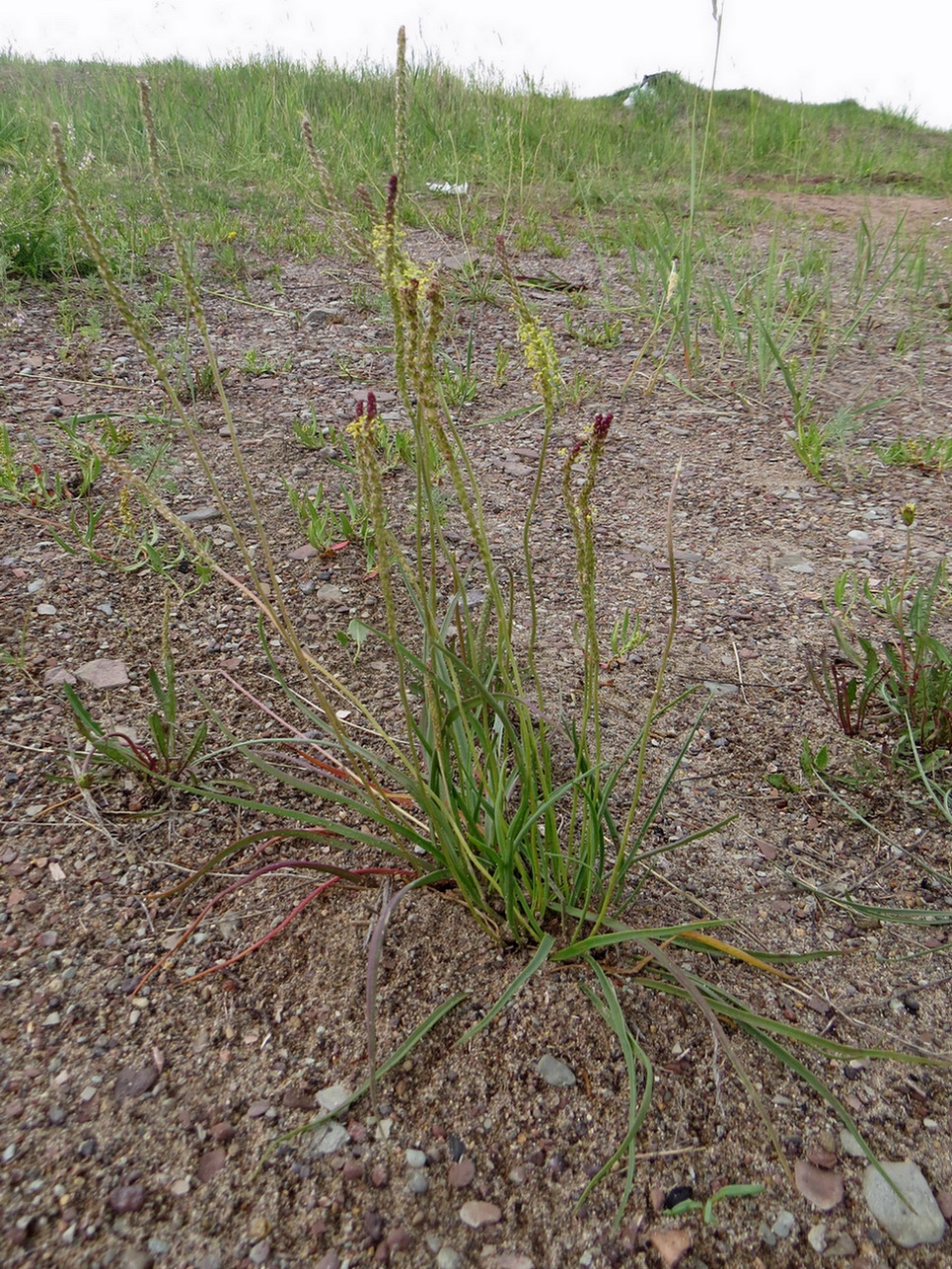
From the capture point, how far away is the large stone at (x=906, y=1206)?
1.05 m

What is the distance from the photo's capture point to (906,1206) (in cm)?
105

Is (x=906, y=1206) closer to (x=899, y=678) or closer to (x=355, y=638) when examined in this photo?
(x=899, y=678)

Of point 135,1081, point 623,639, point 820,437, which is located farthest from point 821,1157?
point 820,437

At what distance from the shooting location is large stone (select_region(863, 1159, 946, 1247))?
1050 millimetres

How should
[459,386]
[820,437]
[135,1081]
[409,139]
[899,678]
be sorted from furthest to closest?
[409,139]
[459,386]
[820,437]
[899,678]
[135,1081]

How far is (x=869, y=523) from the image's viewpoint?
2.55m

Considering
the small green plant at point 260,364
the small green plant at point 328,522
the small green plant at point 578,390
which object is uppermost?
the small green plant at point 260,364

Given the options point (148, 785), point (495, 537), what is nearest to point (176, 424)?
point (495, 537)

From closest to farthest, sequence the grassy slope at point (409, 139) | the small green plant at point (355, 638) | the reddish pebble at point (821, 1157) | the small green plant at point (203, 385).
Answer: the reddish pebble at point (821, 1157) < the small green plant at point (355, 638) < the small green plant at point (203, 385) < the grassy slope at point (409, 139)

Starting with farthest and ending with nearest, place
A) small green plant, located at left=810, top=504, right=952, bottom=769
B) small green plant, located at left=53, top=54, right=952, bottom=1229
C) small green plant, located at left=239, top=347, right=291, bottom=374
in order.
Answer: small green plant, located at left=239, top=347, right=291, bottom=374 < small green plant, located at left=810, top=504, right=952, bottom=769 < small green plant, located at left=53, top=54, right=952, bottom=1229

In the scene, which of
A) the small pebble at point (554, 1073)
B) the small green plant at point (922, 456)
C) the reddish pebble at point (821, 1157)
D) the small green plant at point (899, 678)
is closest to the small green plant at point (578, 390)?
the small green plant at point (922, 456)

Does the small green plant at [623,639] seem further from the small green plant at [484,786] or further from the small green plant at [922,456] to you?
the small green plant at [922,456]

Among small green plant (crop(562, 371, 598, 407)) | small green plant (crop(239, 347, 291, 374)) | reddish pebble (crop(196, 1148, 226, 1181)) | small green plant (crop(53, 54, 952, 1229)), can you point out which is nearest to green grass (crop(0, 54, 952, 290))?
small green plant (crop(239, 347, 291, 374))

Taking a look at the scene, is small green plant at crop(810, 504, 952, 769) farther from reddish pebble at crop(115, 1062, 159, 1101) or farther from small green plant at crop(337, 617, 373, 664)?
reddish pebble at crop(115, 1062, 159, 1101)
